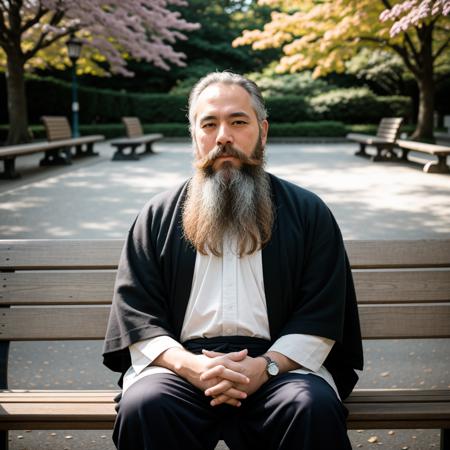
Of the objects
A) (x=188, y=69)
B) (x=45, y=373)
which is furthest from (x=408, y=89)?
(x=45, y=373)

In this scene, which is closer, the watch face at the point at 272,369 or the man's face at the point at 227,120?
the watch face at the point at 272,369

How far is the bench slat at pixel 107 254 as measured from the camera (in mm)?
2982

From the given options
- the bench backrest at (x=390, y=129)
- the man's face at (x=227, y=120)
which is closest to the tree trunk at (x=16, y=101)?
the bench backrest at (x=390, y=129)

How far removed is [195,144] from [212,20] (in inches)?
1719

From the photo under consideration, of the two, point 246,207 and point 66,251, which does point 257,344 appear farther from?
point 66,251

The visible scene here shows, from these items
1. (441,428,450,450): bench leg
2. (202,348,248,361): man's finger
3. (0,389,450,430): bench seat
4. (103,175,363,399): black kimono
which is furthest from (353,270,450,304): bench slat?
(202,348,248,361): man's finger

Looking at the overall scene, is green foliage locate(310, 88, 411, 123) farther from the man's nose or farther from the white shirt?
the white shirt

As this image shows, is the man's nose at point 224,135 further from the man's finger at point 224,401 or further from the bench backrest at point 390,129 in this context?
the bench backrest at point 390,129

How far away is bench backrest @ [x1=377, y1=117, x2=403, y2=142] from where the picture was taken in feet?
57.2

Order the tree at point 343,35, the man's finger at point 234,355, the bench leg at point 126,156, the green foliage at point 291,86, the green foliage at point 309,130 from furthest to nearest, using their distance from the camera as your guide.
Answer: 1. the green foliage at point 291,86
2. the green foliage at point 309,130
3. the tree at point 343,35
4. the bench leg at point 126,156
5. the man's finger at point 234,355

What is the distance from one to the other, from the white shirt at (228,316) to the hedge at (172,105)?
29.3 m

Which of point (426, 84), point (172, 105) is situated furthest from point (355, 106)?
point (426, 84)

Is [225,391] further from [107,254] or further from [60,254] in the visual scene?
[60,254]

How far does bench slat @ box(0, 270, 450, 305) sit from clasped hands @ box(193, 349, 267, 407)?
2.53ft
